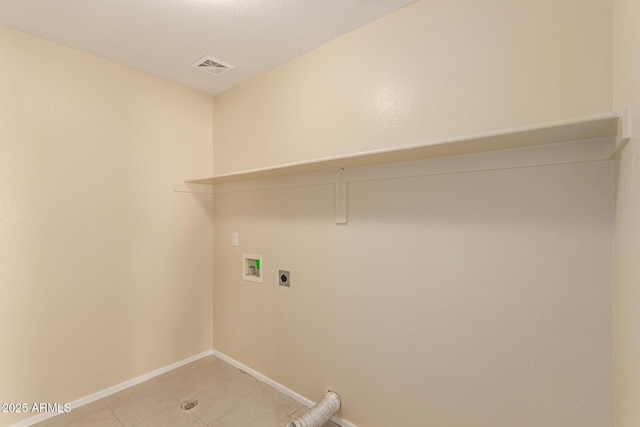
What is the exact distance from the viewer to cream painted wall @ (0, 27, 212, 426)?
2.03 m

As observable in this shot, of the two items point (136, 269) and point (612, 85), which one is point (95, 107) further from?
point (612, 85)

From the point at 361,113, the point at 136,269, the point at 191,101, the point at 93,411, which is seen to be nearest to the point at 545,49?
the point at 361,113

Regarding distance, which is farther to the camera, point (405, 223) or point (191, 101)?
point (191, 101)

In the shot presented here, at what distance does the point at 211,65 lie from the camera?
8.23 feet

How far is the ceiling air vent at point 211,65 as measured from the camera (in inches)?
94.9

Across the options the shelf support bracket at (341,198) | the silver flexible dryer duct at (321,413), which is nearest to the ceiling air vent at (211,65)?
the shelf support bracket at (341,198)

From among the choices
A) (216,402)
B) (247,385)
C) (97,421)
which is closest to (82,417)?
(97,421)

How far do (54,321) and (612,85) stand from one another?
3560 millimetres

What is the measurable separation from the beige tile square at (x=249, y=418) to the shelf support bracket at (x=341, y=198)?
4.94ft

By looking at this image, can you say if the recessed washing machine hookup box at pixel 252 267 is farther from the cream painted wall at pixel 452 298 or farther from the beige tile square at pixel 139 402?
the beige tile square at pixel 139 402

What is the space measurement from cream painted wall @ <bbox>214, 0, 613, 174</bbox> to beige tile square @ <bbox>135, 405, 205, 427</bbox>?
2.04 m

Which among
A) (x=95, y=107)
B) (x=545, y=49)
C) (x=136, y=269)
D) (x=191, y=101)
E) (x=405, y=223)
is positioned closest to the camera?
(x=545, y=49)

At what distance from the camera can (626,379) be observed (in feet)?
3.22

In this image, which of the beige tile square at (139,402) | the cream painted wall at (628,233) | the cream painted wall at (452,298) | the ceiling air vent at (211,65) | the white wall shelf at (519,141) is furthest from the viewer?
the ceiling air vent at (211,65)
